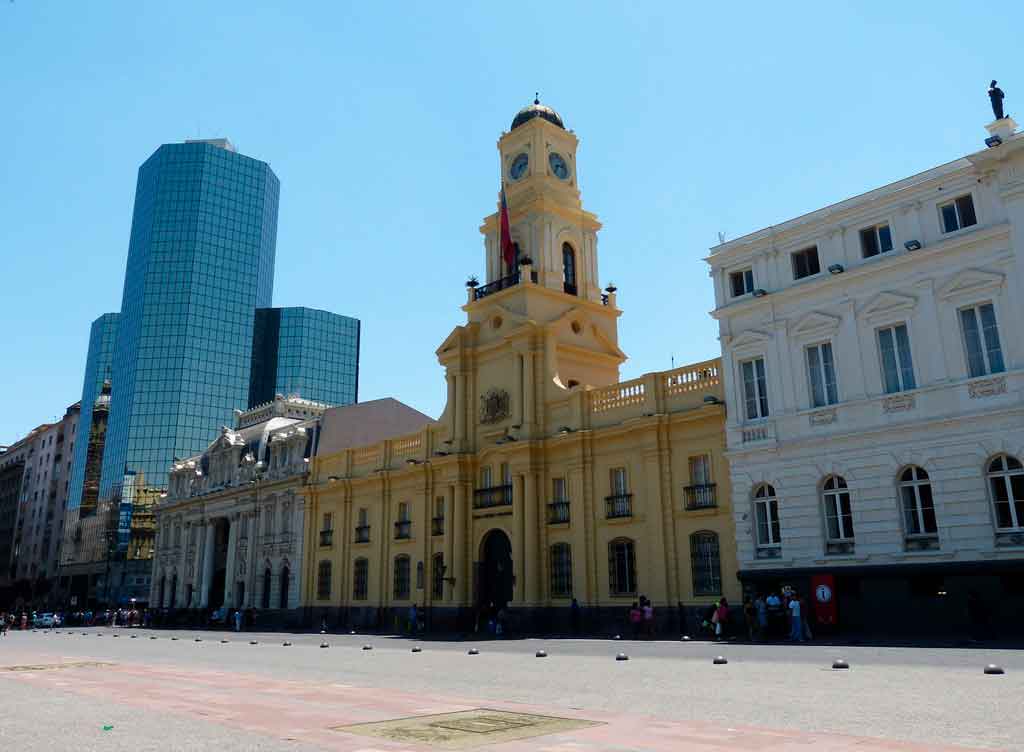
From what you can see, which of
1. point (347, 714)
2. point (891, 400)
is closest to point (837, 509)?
point (891, 400)

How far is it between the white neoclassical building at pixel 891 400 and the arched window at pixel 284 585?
34307mm

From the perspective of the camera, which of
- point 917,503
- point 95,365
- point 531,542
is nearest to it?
point 917,503

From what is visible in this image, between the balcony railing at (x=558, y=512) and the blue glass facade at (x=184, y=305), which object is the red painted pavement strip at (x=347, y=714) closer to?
the balcony railing at (x=558, y=512)

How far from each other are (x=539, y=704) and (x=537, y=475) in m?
25.7

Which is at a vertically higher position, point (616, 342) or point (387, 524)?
point (616, 342)

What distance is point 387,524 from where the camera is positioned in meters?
46.1

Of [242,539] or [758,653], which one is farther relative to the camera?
[242,539]

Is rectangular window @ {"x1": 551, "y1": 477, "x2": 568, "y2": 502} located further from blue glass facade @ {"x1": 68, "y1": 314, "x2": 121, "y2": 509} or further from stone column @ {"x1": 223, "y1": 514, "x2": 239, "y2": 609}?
blue glass facade @ {"x1": 68, "y1": 314, "x2": 121, "y2": 509}

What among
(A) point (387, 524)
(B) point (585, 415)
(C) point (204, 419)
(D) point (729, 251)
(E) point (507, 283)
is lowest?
(A) point (387, 524)

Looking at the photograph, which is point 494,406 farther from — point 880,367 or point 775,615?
point 880,367

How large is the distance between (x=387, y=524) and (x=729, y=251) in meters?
26.0

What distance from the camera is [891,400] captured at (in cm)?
2473

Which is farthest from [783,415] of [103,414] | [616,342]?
[103,414]

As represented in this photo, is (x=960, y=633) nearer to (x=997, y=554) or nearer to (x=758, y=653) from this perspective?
(x=997, y=554)
